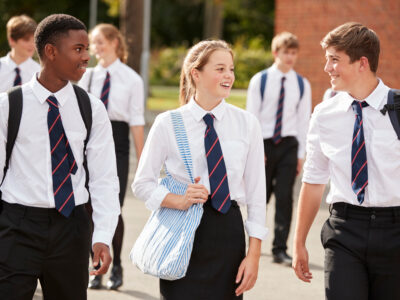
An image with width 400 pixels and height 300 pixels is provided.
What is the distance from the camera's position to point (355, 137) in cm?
430

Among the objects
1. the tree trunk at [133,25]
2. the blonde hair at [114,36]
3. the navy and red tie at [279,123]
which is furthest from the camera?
the tree trunk at [133,25]

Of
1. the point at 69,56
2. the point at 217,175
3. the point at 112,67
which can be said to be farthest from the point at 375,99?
the point at 112,67

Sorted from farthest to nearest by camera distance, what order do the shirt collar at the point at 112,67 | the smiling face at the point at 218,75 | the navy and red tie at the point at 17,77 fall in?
1. the navy and red tie at the point at 17,77
2. the shirt collar at the point at 112,67
3. the smiling face at the point at 218,75

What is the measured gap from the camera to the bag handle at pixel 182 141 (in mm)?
4258

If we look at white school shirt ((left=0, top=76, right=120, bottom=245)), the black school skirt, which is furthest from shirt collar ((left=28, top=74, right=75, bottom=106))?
the black school skirt

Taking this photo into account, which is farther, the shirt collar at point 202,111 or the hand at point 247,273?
the shirt collar at point 202,111

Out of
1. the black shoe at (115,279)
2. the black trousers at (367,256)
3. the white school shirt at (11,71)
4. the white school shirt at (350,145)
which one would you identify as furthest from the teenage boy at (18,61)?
the black trousers at (367,256)

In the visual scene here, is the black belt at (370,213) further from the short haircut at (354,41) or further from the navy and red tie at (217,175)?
the short haircut at (354,41)

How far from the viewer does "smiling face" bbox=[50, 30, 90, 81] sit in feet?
13.5

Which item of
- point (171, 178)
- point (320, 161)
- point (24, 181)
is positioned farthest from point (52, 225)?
point (320, 161)

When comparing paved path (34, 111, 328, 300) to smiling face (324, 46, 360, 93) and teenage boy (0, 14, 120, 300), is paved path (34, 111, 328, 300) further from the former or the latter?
smiling face (324, 46, 360, 93)

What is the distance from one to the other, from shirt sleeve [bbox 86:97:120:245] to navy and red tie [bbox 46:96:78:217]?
0.19m

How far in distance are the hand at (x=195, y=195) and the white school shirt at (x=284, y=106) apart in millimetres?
4603

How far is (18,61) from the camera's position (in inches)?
314
